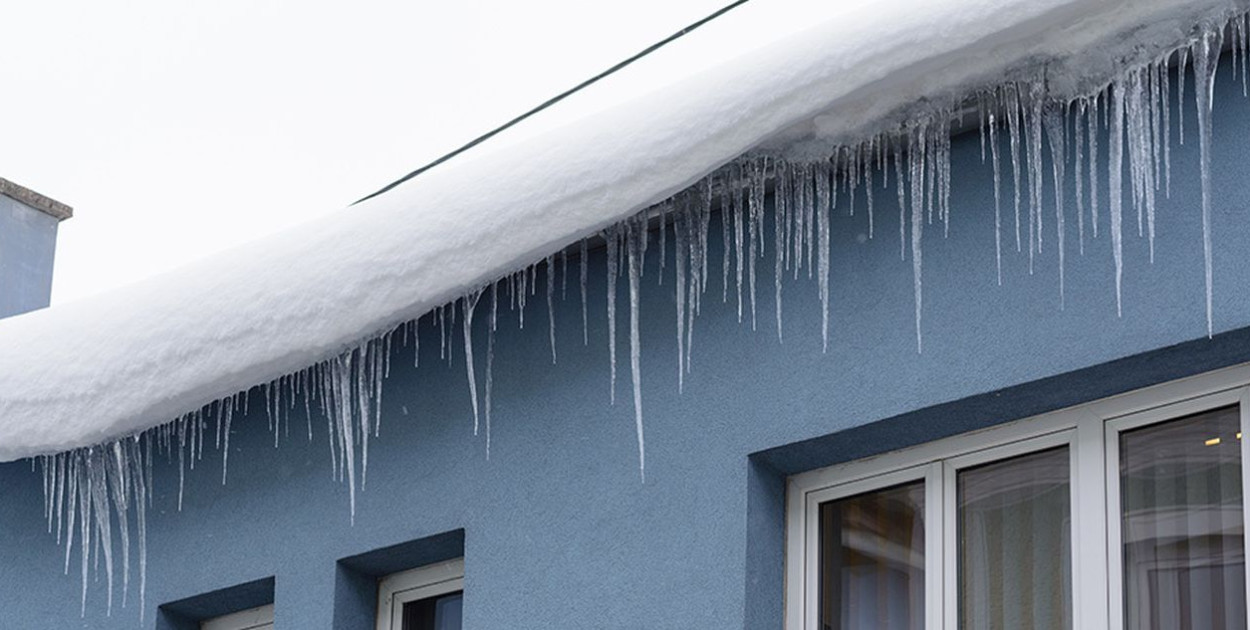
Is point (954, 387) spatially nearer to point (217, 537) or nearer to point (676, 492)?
point (676, 492)

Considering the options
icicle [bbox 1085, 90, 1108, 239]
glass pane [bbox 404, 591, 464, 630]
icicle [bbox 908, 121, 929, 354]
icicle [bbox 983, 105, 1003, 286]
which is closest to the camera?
icicle [bbox 1085, 90, 1108, 239]

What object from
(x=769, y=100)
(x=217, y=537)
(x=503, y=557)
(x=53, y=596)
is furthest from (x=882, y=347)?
(x=53, y=596)

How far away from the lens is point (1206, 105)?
4.60 m

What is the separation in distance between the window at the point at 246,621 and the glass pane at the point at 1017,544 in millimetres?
2207

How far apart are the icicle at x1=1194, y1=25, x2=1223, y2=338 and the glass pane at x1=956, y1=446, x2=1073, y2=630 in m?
0.56

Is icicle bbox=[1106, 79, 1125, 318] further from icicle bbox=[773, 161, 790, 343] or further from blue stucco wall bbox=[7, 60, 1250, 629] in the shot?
icicle bbox=[773, 161, 790, 343]

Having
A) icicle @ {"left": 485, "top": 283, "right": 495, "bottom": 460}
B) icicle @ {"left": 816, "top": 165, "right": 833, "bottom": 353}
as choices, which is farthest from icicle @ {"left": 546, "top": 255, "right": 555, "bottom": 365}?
icicle @ {"left": 816, "top": 165, "right": 833, "bottom": 353}

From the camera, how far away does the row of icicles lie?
4.66 meters

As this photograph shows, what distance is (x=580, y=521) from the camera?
17.6 feet

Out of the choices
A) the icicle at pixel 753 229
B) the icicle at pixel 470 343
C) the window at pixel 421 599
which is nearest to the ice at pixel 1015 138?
→ the icicle at pixel 753 229

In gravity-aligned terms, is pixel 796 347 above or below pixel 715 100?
below

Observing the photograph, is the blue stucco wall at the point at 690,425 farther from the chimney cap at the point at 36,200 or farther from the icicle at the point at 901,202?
the chimney cap at the point at 36,200

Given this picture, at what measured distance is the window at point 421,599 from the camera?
5.87m

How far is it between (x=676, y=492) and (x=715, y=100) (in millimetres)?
948
